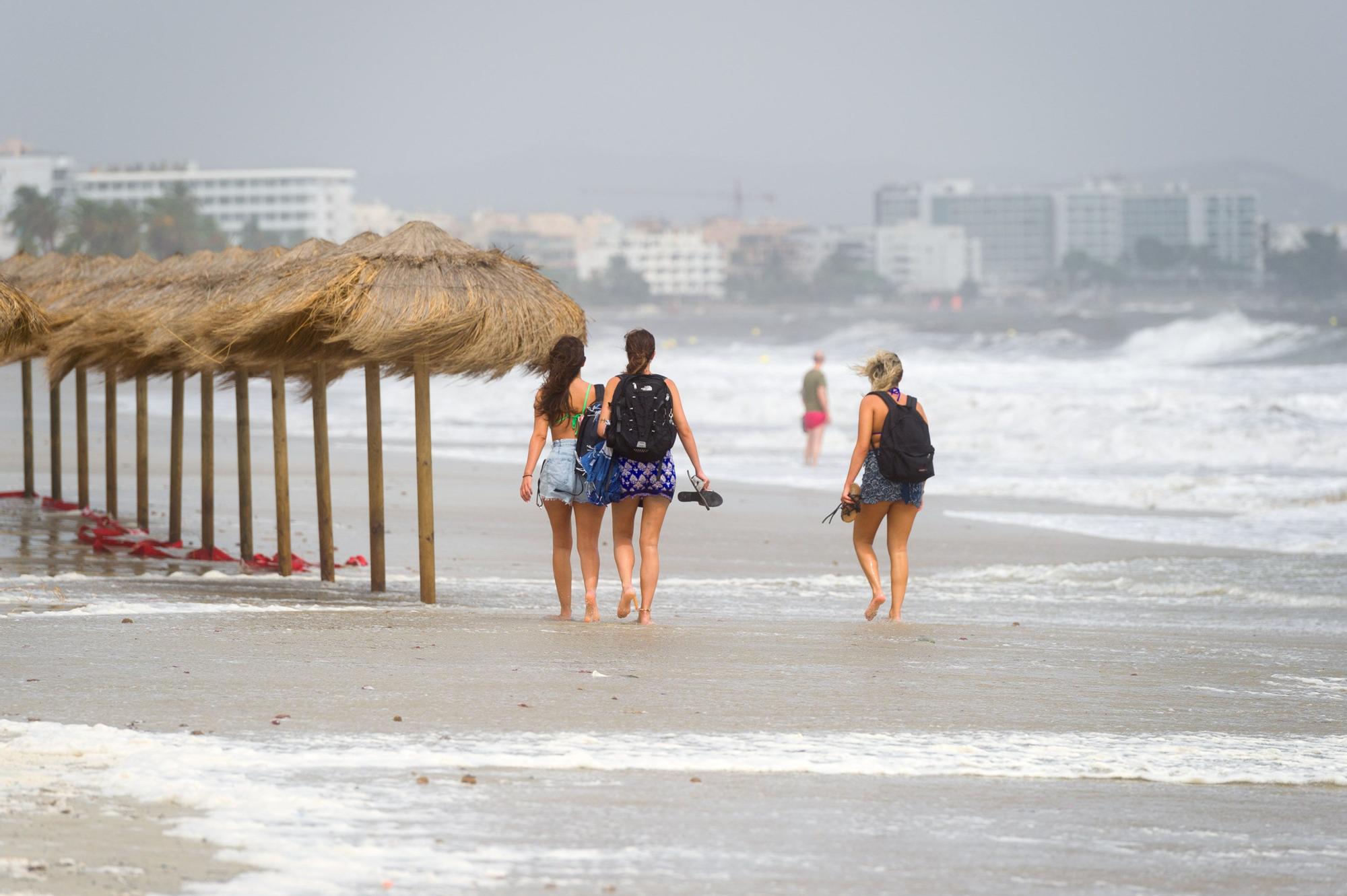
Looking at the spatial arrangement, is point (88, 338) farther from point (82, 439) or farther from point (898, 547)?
point (898, 547)

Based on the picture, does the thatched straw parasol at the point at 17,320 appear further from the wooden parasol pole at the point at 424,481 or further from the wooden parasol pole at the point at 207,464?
the wooden parasol pole at the point at 424,481

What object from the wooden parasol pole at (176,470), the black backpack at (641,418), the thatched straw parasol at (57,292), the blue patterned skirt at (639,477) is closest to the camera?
the black backpack at (641,418)

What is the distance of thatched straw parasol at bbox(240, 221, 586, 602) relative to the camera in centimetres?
881

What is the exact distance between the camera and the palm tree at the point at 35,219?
118m

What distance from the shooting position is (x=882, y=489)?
8586 mm

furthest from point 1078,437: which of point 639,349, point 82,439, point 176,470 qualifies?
point 639,349

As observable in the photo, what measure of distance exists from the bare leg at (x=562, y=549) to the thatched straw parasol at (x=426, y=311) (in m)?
1.00

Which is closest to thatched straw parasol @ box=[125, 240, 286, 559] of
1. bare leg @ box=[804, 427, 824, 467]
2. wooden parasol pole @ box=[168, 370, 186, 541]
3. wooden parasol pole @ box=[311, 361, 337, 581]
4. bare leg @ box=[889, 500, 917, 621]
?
wooden parasol pole @ box=[168, 370, 186, 541]

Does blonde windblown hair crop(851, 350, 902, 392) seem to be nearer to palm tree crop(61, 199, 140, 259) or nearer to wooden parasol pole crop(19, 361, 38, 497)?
wooden parasol pole crop(19, 361, 38, 497)

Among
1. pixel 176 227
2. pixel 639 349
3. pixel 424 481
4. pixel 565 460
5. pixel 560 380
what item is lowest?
pixel 424 481

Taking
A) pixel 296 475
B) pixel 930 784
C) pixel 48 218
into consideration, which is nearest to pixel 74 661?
pixel 930 784

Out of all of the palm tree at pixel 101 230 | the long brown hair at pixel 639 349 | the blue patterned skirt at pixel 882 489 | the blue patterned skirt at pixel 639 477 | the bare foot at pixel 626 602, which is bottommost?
the bare foot at pixel 626 602

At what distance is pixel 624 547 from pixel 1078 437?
2018 cm

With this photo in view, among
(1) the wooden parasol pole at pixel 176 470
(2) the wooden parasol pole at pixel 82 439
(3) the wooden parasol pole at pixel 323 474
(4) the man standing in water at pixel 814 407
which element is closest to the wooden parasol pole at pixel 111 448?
(2) the wooden parasol pole at pixel 82 439
